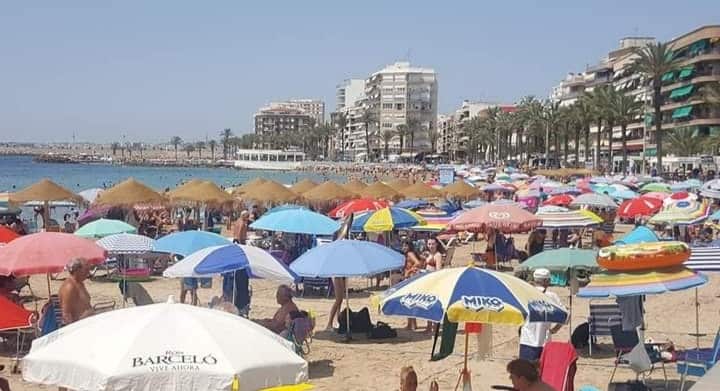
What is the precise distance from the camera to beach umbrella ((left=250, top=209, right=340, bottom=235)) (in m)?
15.9

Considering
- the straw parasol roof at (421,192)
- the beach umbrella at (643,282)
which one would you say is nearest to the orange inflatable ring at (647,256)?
the beach umbrella at (643,282)

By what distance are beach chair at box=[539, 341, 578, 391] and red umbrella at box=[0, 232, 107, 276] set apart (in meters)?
5.11

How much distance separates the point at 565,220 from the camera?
18.9 m

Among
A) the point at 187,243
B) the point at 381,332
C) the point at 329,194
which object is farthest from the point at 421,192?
the point at 381,332

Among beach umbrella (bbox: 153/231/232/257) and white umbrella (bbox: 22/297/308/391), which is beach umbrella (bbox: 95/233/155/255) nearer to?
beach umbrella (bbox: 153/231/232/257)

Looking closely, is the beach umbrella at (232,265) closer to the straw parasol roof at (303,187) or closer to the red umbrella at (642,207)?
the red umbrella at (642,207)

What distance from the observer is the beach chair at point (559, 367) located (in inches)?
287

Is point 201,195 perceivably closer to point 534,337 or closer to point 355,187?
point 355,187

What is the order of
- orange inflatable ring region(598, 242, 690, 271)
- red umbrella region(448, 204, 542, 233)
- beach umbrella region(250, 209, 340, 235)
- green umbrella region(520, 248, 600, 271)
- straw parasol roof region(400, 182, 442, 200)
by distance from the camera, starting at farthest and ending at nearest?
straw parasol roof region(400, 182, 442, 200), red umbrella region(448, 204, 542, 233), beach umbrella region(250, 209, 340, 235), green umbrella region(520, 248, 600, 271), orange inflatable ring region(598, 242, 690, 271)

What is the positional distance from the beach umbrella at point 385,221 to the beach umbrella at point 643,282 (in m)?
9.46

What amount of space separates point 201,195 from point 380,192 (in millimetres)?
6888

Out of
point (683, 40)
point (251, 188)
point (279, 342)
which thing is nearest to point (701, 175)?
point (683, 40)

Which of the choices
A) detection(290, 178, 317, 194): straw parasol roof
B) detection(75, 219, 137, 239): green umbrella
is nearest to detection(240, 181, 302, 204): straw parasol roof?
detection(290, 178, 317, 194): straw parasol roof

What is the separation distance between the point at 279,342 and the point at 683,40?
80453 millimetres
